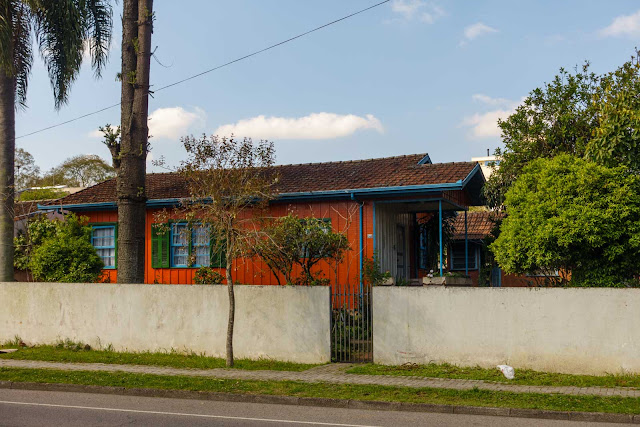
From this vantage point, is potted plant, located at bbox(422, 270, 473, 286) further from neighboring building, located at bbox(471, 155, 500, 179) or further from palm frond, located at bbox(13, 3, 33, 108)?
palm frond, located at bbox(13, 3, 33, 108)

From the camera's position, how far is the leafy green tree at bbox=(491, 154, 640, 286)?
12.1 meters

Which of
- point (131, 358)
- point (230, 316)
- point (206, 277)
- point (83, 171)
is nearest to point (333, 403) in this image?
point (230, 316)

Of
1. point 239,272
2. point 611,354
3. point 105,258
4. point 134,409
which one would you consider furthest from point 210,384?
point 105,258

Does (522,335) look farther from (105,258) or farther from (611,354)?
(105,258)

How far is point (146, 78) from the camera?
16.3 metres

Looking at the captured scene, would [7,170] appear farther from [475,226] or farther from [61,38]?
[475,226]

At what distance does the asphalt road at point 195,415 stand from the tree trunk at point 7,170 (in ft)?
27.1

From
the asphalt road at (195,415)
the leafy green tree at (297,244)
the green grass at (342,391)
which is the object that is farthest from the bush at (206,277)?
the asphalt road at (195,415)

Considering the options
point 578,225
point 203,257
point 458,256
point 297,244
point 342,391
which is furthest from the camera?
point 458,256

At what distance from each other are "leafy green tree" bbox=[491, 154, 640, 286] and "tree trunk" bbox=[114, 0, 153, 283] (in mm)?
8368

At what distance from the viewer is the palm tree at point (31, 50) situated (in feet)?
56.9

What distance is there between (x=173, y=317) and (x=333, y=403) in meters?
5.68

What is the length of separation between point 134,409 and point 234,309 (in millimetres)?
4083

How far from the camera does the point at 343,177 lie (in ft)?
59.5
